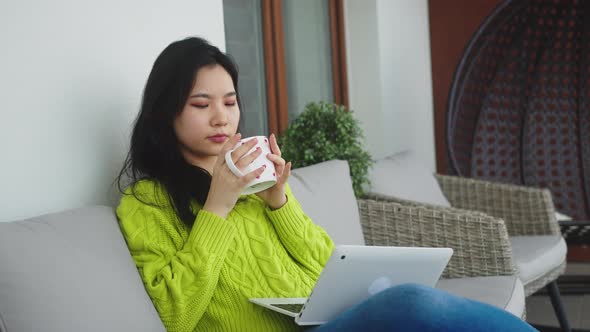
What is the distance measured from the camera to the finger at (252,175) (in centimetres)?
154

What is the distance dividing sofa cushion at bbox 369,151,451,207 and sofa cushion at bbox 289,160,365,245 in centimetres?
58

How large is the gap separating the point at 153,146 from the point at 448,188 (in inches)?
79.2

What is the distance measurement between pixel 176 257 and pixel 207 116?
13.7 inches

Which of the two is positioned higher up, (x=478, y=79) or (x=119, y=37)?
(x=119, y=37)

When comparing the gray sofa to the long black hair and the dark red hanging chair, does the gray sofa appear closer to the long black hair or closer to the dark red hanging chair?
the long black hair

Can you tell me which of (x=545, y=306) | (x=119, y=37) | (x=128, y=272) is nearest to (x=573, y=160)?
(x=545, y=306)

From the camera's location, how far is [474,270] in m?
2.51

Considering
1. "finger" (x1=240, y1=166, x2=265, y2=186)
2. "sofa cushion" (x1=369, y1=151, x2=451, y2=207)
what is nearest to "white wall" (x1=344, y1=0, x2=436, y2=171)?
"sofa cushion" (x1=369, y1=151, x2=451, y2=207)

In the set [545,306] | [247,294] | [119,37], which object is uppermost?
[119,37]

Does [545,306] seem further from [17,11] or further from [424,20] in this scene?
[17,11]

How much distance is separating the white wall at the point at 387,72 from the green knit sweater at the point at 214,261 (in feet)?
7.46

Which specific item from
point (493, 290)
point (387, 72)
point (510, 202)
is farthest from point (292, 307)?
point (387, 72)

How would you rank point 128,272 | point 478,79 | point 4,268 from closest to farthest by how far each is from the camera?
1. point 4,268
2. point 128,272
3. point 478,79

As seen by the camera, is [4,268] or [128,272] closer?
[4,268]
